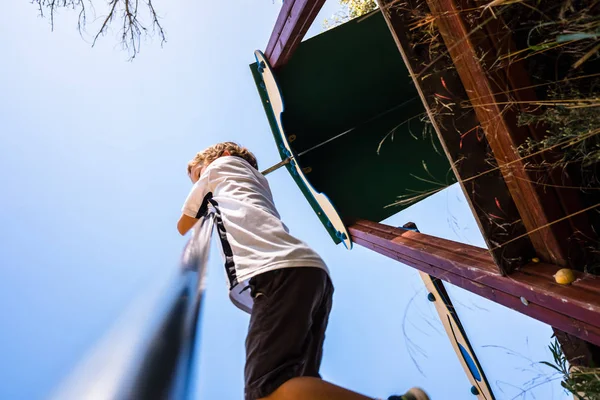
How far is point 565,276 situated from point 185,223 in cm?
187

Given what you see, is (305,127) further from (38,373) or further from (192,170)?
(38,373)

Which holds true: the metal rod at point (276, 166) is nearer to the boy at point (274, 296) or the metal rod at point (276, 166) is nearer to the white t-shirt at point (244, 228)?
the white t-shirt at point (244, 228)

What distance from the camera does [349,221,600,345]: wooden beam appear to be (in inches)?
34.4

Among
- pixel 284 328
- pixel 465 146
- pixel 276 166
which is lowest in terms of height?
pixel 284 328

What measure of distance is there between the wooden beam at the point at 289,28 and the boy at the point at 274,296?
85 cm

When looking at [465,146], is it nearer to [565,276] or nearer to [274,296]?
[565,276]

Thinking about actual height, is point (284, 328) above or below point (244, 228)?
below

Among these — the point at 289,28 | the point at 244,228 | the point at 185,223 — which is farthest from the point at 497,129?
the point at 185,223

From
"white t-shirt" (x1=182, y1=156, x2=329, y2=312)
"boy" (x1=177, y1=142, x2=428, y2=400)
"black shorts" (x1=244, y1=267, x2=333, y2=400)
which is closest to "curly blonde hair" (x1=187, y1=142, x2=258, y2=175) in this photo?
"white t-shirt" (x1=182, y1=156, x2=329, y2=312)

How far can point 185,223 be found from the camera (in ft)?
7.70

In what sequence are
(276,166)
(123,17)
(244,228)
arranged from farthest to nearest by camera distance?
(276,166) → (123,17) → (244,228)

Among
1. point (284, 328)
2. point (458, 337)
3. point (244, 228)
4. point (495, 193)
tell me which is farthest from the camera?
point (458, 337)

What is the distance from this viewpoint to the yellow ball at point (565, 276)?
0.94m

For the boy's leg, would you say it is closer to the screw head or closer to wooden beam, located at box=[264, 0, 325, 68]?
the screw head
